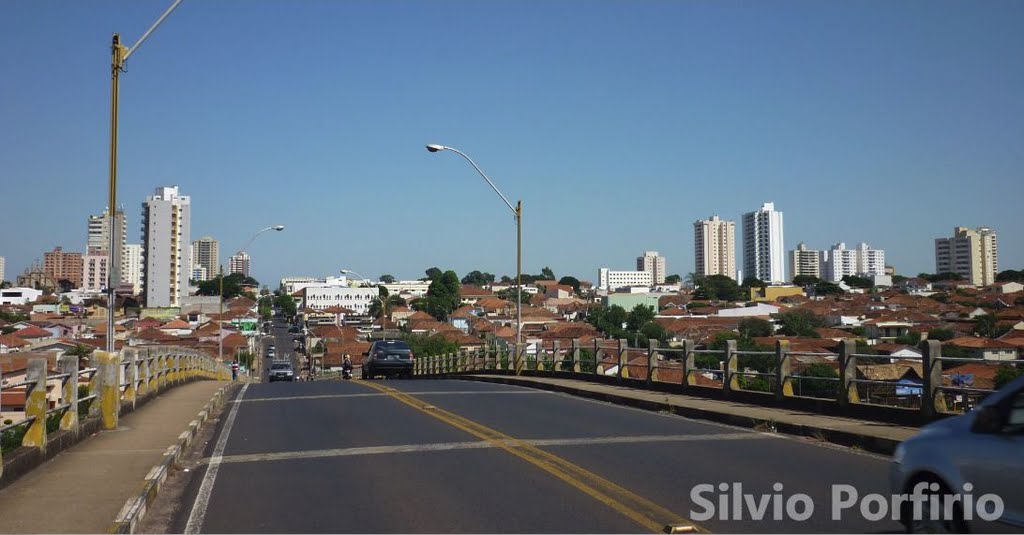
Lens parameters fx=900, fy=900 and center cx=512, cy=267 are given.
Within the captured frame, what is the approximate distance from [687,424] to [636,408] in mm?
3862

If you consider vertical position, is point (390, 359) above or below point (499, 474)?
below

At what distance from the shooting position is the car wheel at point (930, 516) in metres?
6.53

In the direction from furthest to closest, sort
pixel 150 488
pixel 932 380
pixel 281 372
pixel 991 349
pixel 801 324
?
pixel 801 324
pixel 281 372
pixel 991 349
pixel 932 380
pixel 150 488

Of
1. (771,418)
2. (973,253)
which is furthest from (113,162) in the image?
(973,253)

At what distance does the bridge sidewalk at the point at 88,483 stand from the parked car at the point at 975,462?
7147 millimetres

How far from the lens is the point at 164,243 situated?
156 meters

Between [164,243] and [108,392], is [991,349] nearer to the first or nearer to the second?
[108,392]

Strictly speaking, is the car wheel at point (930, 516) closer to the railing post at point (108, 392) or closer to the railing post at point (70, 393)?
the railing post at point (70, 393)

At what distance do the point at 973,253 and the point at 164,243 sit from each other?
147 m

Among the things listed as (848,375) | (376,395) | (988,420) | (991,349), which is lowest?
(376,395)

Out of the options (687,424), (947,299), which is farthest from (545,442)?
(947,299)

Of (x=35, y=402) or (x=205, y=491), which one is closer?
(x=205, y=491)

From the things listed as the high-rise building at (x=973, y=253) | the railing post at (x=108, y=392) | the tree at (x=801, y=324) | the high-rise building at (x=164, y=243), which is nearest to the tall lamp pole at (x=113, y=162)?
the railing post at (x=108, y=392)

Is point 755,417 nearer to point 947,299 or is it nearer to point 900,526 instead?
point 900,526
